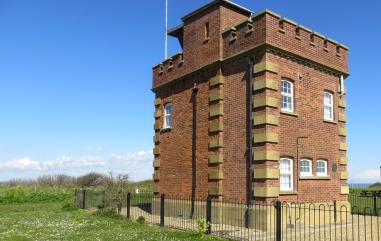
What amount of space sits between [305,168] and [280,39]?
18.4 ft

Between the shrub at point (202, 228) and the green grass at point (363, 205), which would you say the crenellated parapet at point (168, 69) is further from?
the green grass at point (363, 205)

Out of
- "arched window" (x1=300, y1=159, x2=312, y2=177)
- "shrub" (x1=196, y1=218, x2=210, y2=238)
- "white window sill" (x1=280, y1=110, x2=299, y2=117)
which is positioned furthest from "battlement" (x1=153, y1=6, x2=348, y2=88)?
"shrub" (x1=196, y1=218, x2=210, y2=238)

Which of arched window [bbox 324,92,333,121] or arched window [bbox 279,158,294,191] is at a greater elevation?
arched window [bbox 324,92,333,121]

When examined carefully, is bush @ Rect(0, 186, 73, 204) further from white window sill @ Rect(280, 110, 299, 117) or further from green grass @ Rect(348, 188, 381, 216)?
white window sill @ Rect(280, 110, 299, 117)

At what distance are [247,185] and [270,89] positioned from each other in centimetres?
397

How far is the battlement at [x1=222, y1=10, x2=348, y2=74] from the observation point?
16.4m

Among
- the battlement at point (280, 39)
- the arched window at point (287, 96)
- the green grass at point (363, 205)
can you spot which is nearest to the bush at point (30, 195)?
the green grass at point (363, 205)

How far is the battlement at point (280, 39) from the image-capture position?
16.4 meters

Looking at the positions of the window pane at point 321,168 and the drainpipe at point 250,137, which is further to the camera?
the window pane at point 321,168

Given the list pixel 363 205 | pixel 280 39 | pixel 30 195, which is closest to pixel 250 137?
pixel 280 39

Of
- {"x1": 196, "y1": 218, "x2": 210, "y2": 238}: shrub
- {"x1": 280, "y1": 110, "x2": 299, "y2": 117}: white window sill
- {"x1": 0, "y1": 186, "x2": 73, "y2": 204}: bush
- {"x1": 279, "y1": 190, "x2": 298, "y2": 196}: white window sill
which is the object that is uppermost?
{"x1": 280, "y1": 110, "x2": 299, "y2": 117}: white window sill

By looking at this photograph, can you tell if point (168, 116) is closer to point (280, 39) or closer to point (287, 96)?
point (287, 96)

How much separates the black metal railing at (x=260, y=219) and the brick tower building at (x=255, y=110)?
0.49 meters

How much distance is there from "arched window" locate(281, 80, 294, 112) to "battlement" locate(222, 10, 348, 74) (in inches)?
53.0
